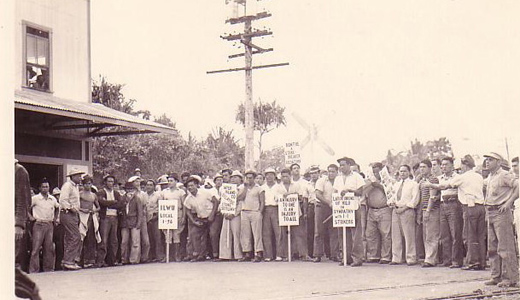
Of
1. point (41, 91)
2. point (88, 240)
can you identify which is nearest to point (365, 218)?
point (88, 240)

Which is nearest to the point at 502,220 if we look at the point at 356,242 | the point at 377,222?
the point at 356,242

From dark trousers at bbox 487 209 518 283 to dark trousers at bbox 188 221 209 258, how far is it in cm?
449

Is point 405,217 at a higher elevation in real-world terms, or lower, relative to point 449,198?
lower

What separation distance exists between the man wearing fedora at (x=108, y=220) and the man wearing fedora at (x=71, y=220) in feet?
2.12

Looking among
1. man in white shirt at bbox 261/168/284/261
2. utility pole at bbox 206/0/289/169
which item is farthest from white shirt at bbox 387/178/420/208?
utility pole at bbox 206/0/289/169

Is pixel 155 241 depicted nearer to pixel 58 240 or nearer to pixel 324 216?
pixel 58 240

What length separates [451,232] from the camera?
29.9 ft

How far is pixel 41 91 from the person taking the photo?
9.42m

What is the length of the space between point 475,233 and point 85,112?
4.74m

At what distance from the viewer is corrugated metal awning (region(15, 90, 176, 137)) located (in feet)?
25.5

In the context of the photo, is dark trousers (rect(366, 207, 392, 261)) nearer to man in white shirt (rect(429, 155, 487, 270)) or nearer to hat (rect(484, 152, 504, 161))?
man in white shirt (rect(429, 155, 487, 270))

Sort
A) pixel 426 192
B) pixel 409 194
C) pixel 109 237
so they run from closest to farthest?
pixel 426 192 < pixel 409 194 < pixel 109 237

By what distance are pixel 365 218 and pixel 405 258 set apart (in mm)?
732

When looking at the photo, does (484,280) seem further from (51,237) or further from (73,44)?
(73,44)
